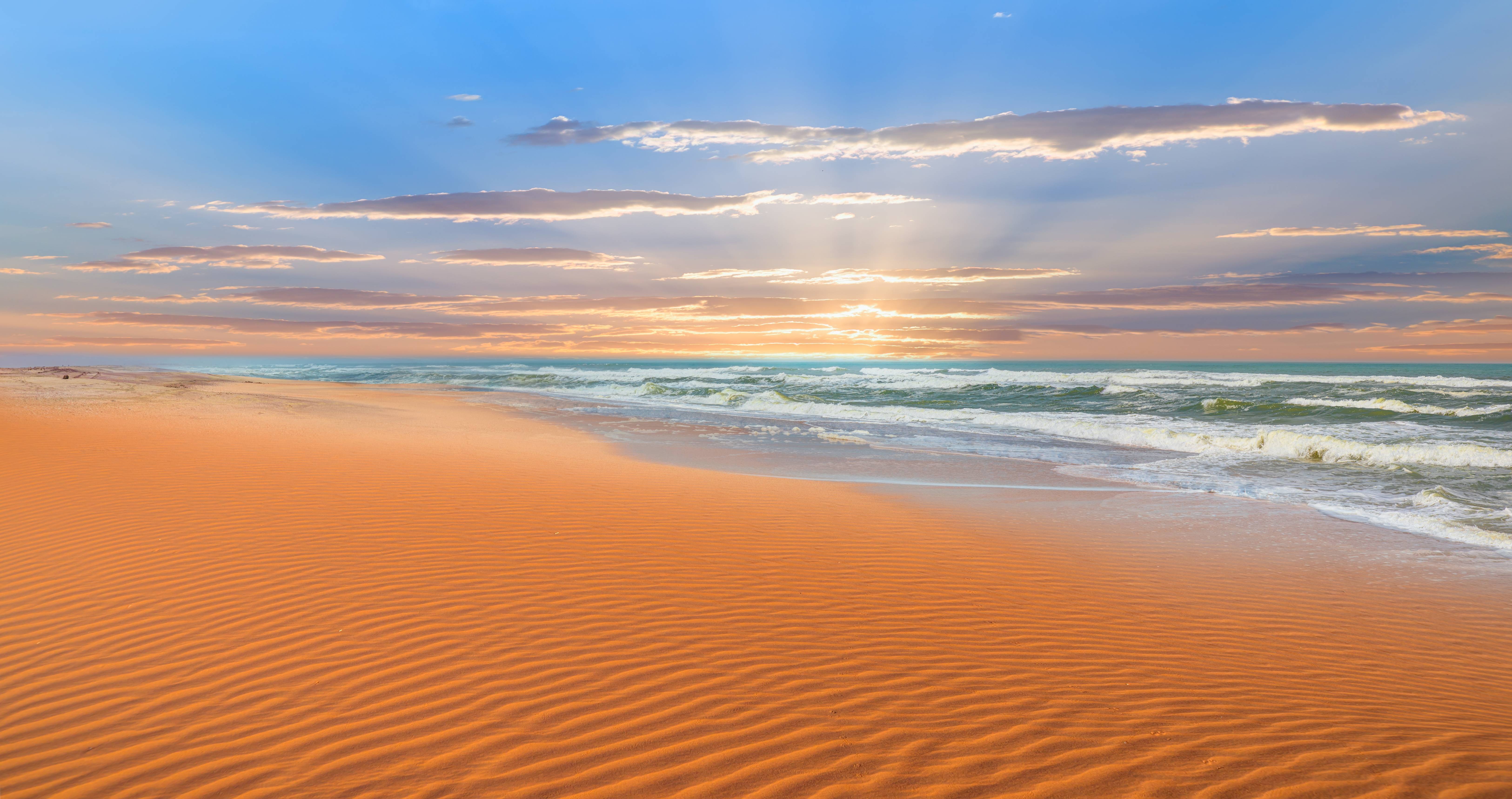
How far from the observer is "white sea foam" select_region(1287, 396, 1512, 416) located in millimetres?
24469

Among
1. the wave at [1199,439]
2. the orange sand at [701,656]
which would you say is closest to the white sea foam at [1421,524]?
the orange sand at [701,656]

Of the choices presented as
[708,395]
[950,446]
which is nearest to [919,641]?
[950,446]

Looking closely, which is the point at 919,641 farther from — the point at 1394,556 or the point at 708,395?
the point at 708,395

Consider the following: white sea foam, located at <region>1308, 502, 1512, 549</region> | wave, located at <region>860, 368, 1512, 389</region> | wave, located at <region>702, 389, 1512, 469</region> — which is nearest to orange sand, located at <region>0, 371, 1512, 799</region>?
white sea foam, located at <region>1308, 502, 1512, 549</region>

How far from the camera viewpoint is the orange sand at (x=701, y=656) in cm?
385

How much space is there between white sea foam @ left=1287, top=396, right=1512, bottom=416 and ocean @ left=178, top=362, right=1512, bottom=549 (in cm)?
13

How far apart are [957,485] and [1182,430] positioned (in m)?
12.7

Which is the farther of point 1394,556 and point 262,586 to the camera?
point 1394,556

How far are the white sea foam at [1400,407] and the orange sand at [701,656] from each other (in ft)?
70.8

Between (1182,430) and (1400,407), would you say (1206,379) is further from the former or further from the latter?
(1182,430)

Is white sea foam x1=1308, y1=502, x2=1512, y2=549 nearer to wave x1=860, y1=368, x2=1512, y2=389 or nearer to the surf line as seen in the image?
the surf line

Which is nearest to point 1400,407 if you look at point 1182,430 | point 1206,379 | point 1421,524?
point 1182,430

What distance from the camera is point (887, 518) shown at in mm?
10289

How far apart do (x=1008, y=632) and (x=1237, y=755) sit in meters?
2.04
